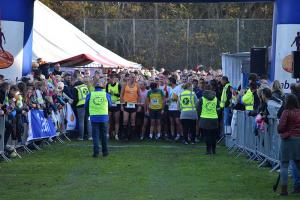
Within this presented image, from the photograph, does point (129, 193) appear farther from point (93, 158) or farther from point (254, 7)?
point (254, 7)

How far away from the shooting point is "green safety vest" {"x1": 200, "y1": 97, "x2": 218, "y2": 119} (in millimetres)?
22578

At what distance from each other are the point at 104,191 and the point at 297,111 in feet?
11.1

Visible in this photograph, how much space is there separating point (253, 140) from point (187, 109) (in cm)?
518

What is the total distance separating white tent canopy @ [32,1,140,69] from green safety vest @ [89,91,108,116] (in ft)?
48.4

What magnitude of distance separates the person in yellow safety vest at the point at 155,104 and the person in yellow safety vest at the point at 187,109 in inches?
38.1

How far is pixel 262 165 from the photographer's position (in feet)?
63.0

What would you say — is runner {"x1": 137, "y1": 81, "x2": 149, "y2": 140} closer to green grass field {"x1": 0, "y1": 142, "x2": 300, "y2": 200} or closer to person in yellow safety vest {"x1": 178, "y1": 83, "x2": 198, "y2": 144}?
person in yellow safety vest {"x1": 178, "y1": 83, "x2": 198, "y2": 144}

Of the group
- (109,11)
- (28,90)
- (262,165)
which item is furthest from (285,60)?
(109,11)

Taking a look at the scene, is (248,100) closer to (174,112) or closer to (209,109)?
(209,109)

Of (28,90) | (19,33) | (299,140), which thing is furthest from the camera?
(19,33)

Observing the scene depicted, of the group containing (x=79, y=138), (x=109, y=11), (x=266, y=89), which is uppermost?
(x=109, y=11)

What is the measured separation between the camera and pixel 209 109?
22.6m

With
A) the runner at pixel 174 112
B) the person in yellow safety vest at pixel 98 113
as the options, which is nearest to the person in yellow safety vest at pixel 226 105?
the runner at pixel 174 112

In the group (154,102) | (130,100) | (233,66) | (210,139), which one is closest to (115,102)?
(130,100)
